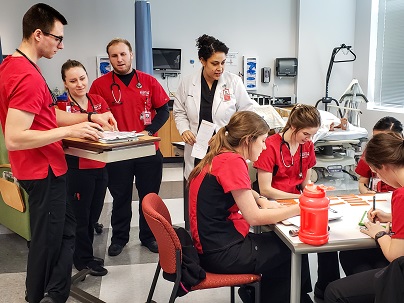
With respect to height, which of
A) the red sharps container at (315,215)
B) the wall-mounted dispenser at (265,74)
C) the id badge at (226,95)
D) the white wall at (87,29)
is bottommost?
the red sharps container at (315,215)

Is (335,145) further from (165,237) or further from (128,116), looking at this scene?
(165,237)

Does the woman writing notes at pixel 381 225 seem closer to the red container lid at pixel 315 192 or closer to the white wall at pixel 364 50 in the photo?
the red container lid at pixel 315 192

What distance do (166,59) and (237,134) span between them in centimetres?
435

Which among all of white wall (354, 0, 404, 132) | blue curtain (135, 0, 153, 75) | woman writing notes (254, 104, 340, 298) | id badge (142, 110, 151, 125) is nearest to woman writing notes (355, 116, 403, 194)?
woman writing notes (254, 104, 340, 298)

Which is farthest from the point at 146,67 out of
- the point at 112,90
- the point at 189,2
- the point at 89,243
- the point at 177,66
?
the point at 89,243

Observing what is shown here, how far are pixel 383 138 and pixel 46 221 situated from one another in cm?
146

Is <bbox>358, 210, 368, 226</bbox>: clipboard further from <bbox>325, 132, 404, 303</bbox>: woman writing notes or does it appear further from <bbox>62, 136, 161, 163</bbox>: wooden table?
<bbox>62, 136, 161, 163</bbox>: wooden table

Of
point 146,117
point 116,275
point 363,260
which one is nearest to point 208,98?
point 146,117

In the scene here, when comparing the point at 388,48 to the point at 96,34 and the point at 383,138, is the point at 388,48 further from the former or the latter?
the point at 383,138

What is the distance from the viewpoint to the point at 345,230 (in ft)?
5.09

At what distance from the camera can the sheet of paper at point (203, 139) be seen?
2.65 metres

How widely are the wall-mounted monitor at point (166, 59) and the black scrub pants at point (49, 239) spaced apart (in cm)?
421

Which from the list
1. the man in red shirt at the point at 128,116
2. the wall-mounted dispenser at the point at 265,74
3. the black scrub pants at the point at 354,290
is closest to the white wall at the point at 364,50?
the wall-mounted dispenser at the point at 265,74

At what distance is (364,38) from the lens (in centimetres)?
600
